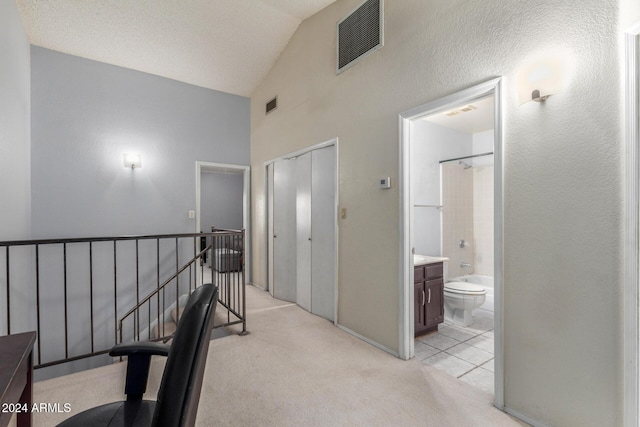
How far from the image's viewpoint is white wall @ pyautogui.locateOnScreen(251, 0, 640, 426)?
1.46 meters

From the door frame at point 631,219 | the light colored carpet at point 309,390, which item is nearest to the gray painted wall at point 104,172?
the light colored carpet at point 309,390

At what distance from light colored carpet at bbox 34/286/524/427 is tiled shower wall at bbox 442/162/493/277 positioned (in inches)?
94.6

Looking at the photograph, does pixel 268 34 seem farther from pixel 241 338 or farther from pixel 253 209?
pixel 241 338

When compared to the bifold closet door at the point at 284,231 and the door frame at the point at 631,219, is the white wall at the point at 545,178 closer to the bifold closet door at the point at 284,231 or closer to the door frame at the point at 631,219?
the door frame at the point at 631,219

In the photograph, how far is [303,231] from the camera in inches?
151

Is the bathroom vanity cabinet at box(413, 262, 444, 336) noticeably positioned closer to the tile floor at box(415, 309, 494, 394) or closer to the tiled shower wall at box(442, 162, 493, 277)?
the tile floor at box(415, 309, 494, 394)

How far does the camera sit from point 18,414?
3.45ft

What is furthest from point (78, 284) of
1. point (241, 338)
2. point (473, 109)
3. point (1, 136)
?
point (473, 109)

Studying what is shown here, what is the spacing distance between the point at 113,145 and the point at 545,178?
15.5ft

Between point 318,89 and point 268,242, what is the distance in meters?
2.40

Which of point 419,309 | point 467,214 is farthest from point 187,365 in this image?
point 467,214

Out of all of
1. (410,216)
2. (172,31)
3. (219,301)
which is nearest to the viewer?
(410,216)

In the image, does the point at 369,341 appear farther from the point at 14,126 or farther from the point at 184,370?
the point at 14,126

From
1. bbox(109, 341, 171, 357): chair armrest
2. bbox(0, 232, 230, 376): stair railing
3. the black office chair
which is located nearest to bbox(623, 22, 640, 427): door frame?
the black office chair
